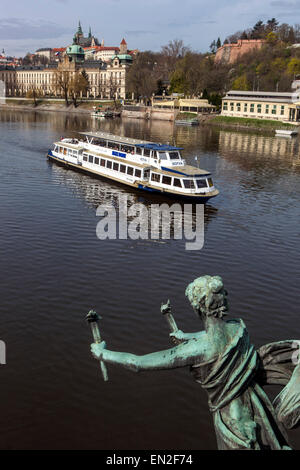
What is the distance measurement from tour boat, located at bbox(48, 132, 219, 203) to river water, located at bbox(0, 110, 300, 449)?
5.27 ft

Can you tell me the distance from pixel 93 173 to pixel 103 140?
422 centimetres

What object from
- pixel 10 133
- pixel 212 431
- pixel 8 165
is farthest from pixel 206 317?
pixel 10 133

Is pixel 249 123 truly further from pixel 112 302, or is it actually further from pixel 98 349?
pixel 98 349

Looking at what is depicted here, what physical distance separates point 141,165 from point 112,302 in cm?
2400

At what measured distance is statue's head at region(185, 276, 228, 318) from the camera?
15.4ft

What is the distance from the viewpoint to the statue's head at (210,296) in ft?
15.4

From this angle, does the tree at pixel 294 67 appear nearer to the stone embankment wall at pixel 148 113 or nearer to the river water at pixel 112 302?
the stone embankment wall at pixel 148 113

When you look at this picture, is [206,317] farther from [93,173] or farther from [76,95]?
[76,95]

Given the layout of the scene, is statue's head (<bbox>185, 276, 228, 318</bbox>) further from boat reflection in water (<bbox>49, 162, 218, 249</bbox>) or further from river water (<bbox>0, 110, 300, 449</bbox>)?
boat reflection in water (<bbox>49, 162, 218, 249</bbox>)

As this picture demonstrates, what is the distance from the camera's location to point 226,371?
465 centimetres

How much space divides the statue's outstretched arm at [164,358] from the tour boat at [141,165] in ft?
106

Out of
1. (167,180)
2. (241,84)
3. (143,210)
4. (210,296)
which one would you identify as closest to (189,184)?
(167,180)

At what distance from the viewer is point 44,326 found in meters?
17.3
